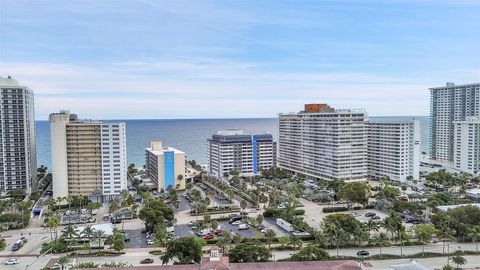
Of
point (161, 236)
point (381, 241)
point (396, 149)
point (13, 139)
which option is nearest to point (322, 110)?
point (396, 149)

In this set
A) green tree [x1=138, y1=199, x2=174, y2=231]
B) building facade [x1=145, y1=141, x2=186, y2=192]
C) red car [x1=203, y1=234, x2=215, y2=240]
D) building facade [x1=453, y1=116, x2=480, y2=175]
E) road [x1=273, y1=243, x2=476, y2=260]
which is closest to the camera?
road [x1=273, y1=243, x2=476, y2=260]

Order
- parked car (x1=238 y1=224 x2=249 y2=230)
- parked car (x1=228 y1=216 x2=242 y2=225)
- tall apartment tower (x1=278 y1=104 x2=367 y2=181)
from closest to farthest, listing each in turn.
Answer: parked car (x1=238 y1=224 x2=249 y2=230) → parked car (x1=228 y1=216 x2=242 y2=225) → tall apartment tower (x1=278 y1=104 x2=367 y2=181)

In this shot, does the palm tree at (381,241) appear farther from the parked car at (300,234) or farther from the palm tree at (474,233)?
the palm tree at (474,233)

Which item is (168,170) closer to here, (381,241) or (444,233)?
(381,241)

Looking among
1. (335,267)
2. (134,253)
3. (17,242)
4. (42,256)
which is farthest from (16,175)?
(335,267)

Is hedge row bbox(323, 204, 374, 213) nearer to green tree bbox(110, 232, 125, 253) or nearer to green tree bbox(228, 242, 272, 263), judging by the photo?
green tree bbox(228, 242, 272, 263)

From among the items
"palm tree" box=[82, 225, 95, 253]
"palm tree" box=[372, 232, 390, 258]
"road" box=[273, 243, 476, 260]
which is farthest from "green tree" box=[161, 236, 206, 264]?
"palm tree" box=[372, 232, 390, 258]
